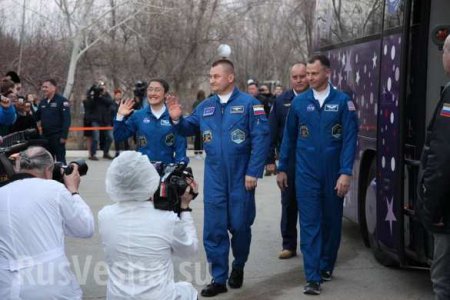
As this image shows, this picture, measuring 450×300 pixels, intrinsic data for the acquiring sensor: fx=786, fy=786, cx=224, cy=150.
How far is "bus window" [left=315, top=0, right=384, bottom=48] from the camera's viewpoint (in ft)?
24.2

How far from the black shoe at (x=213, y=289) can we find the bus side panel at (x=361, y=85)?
6.54 feet

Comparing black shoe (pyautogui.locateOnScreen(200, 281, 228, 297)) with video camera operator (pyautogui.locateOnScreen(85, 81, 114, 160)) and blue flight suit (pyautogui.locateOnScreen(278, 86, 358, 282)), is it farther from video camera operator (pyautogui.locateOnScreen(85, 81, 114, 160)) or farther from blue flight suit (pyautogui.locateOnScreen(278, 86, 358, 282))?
video camera operator (pyautogui.locateOnScreen(85, 81, 114, 160))

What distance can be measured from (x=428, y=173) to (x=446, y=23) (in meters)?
2.03

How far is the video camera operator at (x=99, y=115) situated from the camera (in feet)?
60.3

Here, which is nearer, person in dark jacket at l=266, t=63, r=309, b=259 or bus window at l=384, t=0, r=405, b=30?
bus window at l=384, t=0, r=405, b=30

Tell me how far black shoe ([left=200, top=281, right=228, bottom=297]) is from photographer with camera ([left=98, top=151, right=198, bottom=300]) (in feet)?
7.07

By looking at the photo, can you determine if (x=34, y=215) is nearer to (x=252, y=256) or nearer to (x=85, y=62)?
(x=252, y=256)

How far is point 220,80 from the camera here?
6535 mm

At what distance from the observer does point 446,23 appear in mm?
6039

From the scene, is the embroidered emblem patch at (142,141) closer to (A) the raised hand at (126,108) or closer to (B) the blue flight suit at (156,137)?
(B) the blue flight suit at (156,137)

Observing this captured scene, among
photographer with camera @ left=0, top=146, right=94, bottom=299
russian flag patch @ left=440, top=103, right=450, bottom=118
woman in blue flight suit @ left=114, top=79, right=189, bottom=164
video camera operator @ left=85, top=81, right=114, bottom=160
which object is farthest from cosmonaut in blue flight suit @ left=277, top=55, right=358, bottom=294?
video camera operator @ left=85, top=81, right=114, bottom=160

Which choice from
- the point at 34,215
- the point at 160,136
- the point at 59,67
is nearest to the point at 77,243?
the point at 160,136

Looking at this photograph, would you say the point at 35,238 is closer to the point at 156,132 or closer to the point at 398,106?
the point at 398,106

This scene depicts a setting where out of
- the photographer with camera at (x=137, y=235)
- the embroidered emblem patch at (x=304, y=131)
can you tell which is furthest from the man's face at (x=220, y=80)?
the photographer with camera at (x=137, y=235)
